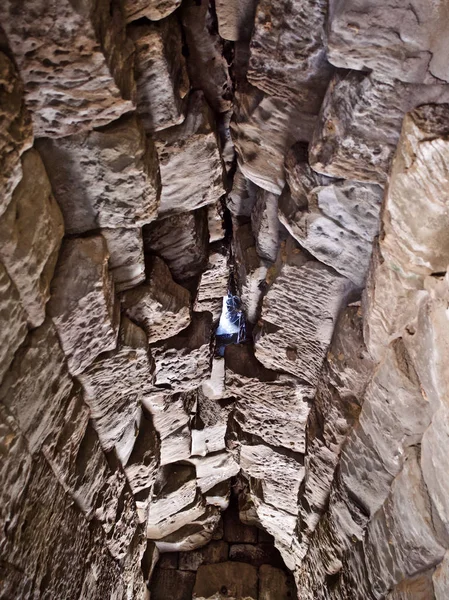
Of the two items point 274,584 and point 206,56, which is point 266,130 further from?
point 274,584

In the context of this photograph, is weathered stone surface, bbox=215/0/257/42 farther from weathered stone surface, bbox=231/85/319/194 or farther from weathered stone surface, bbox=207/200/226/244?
weathered stone surface, bbox=207/200/226/244

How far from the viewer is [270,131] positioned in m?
2.00

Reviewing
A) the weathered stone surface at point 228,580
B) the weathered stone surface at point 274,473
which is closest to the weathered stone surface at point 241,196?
the weathered stone surface at point 274,473

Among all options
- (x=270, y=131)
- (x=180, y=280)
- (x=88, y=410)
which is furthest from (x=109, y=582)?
(x=270, y=131)

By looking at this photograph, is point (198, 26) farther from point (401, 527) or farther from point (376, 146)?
point (401, 527)

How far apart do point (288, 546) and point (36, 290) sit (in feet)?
12.1

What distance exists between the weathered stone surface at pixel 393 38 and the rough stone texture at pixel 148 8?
0.51 meters

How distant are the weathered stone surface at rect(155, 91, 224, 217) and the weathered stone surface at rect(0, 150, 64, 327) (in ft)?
1.85

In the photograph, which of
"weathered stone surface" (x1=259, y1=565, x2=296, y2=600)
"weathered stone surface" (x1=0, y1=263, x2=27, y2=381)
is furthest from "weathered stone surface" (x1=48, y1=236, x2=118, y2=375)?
"weathered stone surface" (x1=259, y1=565, x2=296, y2=600)

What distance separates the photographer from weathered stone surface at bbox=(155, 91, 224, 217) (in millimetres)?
2049

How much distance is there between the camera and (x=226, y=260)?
318 centimetres

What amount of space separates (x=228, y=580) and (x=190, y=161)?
421cm

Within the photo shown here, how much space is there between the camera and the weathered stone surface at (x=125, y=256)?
6.65ft

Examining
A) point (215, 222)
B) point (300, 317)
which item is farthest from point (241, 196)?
point (300, 317)
